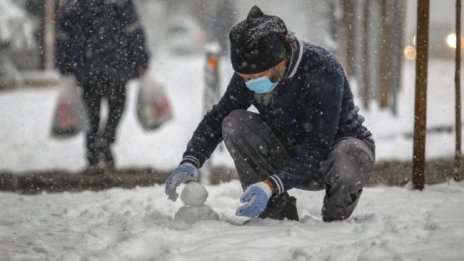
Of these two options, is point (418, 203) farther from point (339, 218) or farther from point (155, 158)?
point (155, 158)

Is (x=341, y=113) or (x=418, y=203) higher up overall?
(x=341, y=113)

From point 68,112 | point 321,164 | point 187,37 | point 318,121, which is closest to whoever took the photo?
point 318,121

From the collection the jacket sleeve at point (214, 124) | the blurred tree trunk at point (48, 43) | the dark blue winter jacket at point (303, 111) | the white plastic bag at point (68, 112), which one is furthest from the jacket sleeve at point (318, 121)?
the blurred tree trunk at point (48, 43)

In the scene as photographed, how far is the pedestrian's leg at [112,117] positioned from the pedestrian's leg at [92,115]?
0.08 meters

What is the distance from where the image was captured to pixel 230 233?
12.0 ft

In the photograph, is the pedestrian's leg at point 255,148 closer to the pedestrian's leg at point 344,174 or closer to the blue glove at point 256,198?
the pedestrian's leg at point 344,174

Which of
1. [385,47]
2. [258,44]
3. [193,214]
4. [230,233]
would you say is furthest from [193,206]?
[385,47]

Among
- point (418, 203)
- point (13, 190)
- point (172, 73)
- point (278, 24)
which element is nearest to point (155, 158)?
point (13, 190)

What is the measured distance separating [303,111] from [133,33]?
3.30m

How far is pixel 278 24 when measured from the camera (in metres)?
3.74

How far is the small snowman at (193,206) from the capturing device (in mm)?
3992

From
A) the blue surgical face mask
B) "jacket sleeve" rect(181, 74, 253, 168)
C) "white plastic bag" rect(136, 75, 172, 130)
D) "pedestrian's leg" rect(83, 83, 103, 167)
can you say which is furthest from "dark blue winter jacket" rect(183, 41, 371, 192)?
"white plastic bag" rect(136, 75, 172, 130)

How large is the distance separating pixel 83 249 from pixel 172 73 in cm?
2092

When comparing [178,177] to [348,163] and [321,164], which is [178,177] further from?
[348,163]
